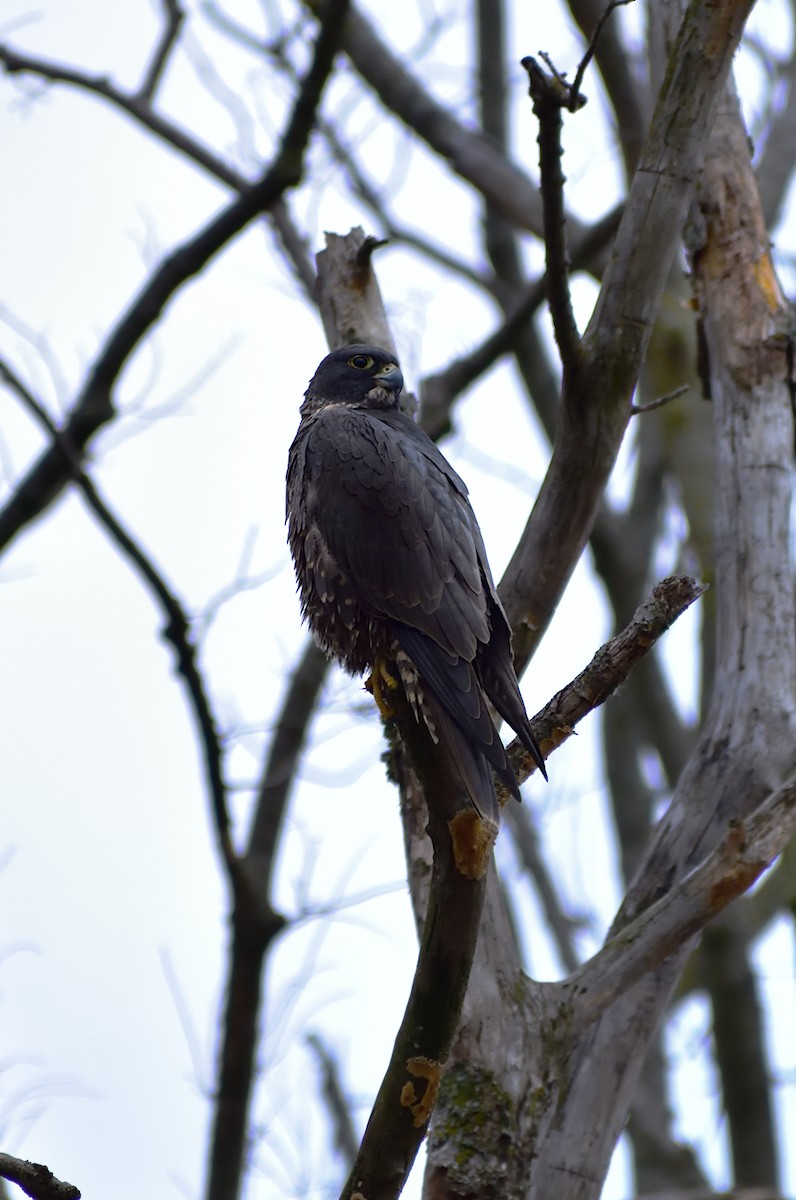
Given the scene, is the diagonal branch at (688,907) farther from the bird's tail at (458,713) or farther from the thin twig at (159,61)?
the thin twig at (159,61)

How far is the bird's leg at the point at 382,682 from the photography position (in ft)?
10.7

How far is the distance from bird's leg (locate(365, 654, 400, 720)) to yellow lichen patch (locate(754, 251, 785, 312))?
2200 millimetres

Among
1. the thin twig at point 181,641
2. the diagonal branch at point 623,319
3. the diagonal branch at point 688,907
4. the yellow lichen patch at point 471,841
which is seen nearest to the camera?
the yellow lichen patch at point 471,841

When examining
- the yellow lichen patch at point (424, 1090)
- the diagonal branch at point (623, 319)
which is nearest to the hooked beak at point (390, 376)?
the diagonal branch at point (623, 319)

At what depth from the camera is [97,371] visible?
6.65 meters

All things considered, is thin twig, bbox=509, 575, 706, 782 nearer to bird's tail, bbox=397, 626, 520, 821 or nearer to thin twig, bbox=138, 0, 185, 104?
bird's tail, bbox=397, 626, 520, 821

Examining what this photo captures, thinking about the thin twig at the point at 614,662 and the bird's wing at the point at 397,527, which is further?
the bird's wing at the point at 397,527

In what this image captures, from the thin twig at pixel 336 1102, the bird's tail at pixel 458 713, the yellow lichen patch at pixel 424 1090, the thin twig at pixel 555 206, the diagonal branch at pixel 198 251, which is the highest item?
the diagonal branch at pixel 198 251

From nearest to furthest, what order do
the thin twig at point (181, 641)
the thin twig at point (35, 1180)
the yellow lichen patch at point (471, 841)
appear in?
the thin twig at point (35, 1180) → the yellow lichen patch at point (471, 841) → the thin twig at point (181, 641)

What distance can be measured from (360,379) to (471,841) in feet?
6.88

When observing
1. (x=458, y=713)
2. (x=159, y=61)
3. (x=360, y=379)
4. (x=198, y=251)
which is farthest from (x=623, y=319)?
(x=159, y=61)

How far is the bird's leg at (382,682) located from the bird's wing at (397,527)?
13cm

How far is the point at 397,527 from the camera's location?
355 cm

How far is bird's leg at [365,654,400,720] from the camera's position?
3.27 metres
